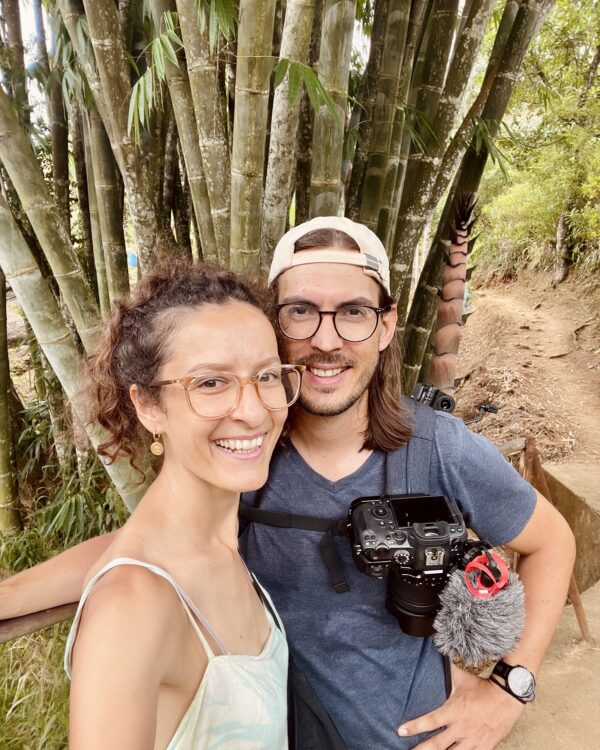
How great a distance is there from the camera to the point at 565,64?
26.8 ft

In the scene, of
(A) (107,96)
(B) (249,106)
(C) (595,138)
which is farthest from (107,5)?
(C) (595,138)

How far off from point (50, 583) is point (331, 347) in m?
0.80

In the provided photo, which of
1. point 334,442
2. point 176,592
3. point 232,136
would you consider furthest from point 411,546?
point 232,136

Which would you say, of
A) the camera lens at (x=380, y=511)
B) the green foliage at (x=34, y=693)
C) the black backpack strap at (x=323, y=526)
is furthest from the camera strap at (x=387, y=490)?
the green foliage at (x=34, y=693)

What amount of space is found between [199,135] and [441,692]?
177 cm

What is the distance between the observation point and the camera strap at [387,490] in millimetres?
1231

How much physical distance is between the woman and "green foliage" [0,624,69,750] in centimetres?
162

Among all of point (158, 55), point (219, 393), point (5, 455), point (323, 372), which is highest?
point (158, 55)

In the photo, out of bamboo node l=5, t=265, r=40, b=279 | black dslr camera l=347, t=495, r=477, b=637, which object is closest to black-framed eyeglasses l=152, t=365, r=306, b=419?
black dslr camera l=347, t=495, r=477, b=637

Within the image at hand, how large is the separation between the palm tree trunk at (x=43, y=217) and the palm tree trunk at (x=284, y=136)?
2.08ft

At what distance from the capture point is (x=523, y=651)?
1342 millimetres

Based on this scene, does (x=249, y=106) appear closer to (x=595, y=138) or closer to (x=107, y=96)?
(x=107, y=96)

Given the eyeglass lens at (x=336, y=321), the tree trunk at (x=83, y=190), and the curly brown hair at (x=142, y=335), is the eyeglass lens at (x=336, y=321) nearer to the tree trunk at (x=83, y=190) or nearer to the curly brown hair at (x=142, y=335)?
the curly brown hair at (x=142, y=335)

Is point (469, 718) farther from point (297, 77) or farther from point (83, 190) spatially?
point (83, 190)
